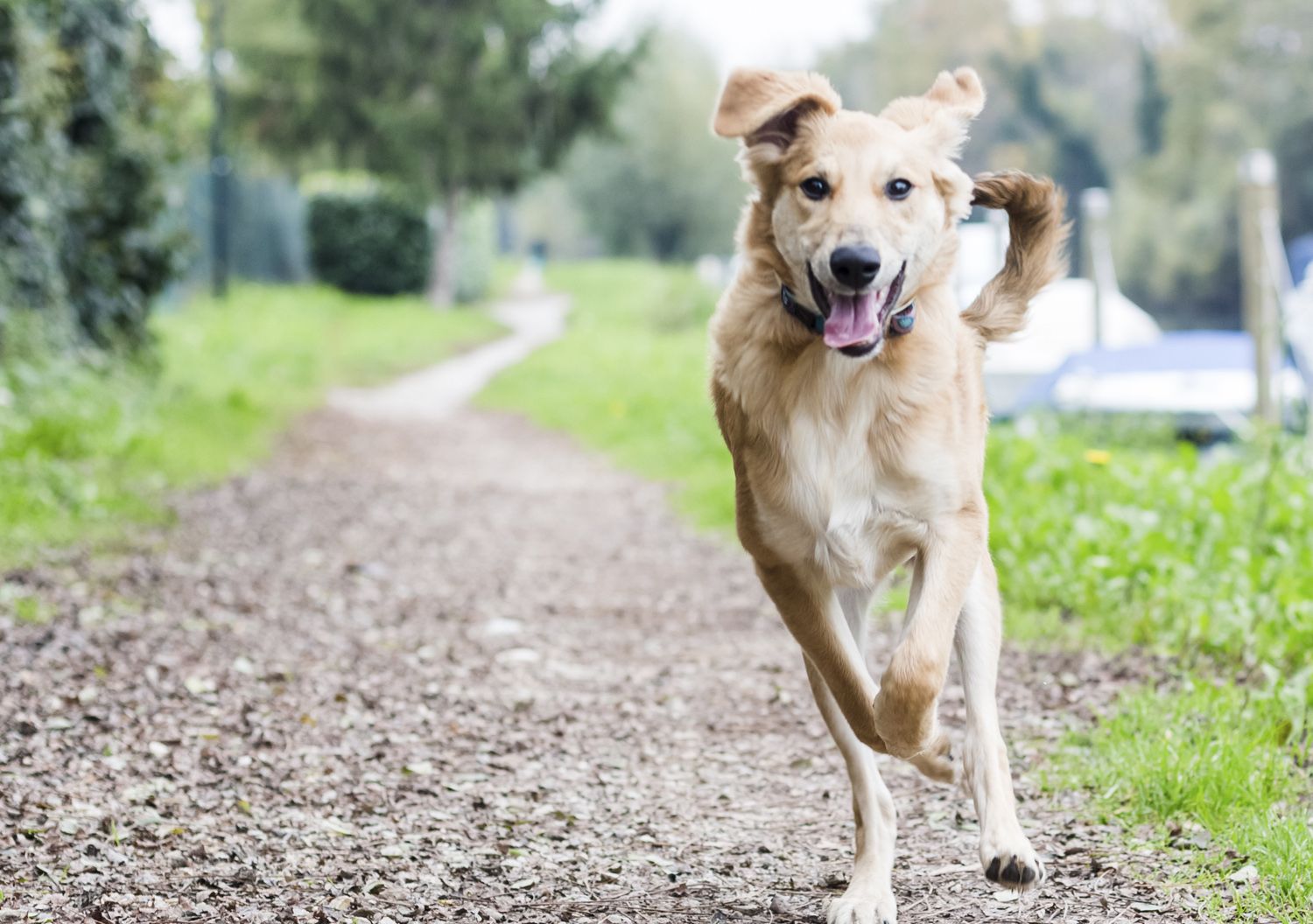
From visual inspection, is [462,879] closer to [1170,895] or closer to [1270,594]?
[1170,895]

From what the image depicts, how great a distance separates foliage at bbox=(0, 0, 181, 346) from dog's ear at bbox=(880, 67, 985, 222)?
289 inches

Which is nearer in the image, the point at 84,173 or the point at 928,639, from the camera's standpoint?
Answer: the point at 928,639

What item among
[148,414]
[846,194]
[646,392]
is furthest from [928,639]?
[646,392]

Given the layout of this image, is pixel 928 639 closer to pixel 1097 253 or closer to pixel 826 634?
pixel 826 634

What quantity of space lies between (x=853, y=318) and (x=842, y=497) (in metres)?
0.39

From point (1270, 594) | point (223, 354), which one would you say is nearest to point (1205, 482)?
point (1270, 594)

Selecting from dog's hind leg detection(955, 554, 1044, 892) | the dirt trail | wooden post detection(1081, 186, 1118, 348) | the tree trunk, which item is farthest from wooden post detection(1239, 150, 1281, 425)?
the tree trunk

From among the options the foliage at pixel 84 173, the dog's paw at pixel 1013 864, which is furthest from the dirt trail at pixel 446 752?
the foliage at pixel 84 173

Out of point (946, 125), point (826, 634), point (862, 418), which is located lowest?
point (826, 634)

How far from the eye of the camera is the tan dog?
3.10 metres

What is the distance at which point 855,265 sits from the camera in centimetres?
302

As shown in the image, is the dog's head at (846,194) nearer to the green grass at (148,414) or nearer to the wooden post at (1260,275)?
the green grass at (148,414)

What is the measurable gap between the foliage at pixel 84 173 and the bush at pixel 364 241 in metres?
18.3

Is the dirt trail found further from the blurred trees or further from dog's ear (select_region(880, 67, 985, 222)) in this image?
the blurred trees
